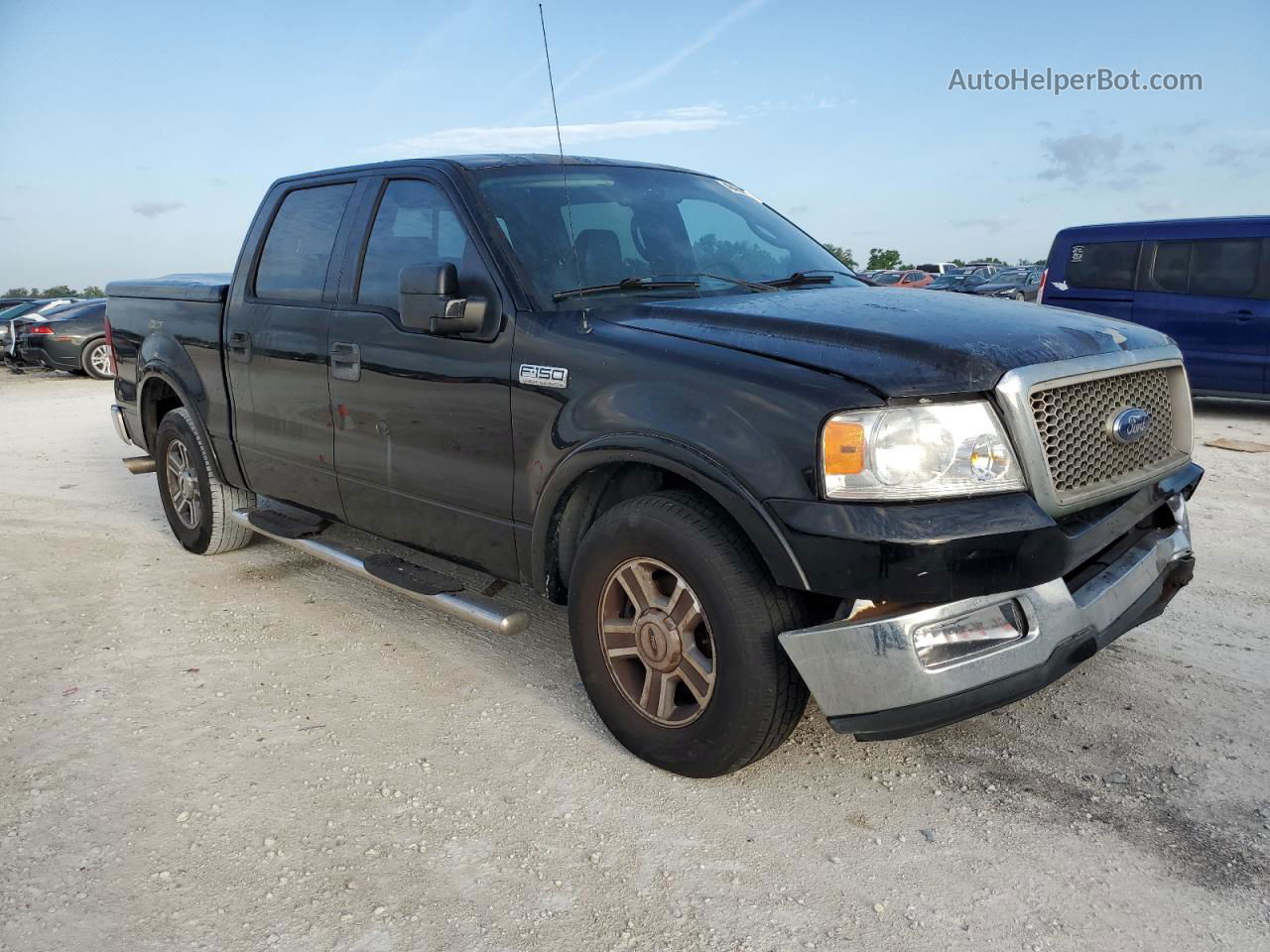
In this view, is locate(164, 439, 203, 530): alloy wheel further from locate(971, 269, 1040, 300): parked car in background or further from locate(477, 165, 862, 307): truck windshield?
locate(971, 269, 1040, 300): parked car in background

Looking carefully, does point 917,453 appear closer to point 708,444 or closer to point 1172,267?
point 708,444

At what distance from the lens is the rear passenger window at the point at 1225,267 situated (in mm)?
9289

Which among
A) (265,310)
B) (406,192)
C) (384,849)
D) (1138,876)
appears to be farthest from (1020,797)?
(265,310)

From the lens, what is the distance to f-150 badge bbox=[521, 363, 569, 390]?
318cm

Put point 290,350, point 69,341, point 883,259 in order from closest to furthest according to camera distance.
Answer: point 290,350, point 69,341, point 883,259

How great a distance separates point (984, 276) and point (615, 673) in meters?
35.4

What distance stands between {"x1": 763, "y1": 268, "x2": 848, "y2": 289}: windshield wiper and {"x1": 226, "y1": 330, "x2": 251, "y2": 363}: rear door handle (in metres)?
2.42

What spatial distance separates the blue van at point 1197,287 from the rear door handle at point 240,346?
27.1 feet

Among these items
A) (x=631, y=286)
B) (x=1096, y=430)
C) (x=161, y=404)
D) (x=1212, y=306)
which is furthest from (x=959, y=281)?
(x=1096, y=430)

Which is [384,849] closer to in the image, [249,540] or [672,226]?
[672,226]

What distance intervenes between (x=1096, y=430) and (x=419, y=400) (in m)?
2.23

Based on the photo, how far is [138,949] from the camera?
2.35 metres

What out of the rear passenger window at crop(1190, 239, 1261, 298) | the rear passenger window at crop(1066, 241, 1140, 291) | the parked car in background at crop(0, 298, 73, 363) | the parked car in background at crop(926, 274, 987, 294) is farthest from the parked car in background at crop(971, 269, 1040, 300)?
the parked car in background at crop(0, 298, 73, 363)

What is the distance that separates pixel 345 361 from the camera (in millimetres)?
4023
